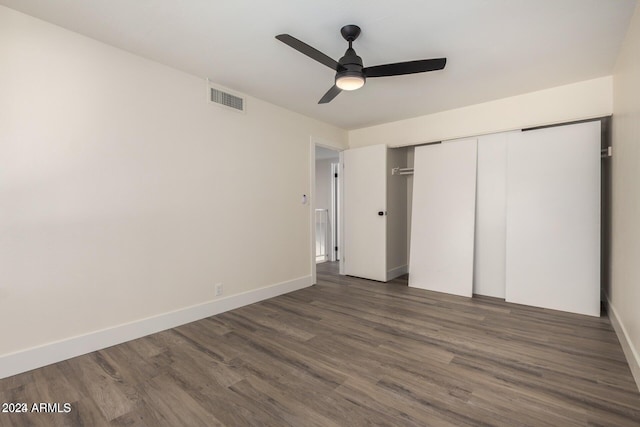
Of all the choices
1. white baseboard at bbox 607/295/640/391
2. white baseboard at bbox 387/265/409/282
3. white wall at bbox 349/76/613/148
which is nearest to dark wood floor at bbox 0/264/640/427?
white baseboard at bbox 607/295/640/391

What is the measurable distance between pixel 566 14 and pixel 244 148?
3071mm

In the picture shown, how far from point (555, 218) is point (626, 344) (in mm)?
1456

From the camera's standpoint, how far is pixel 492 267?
3.82 m

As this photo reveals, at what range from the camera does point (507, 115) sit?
3633mm

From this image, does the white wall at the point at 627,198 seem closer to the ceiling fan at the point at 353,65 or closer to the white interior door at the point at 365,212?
the ceiling fan at the point at 353,65

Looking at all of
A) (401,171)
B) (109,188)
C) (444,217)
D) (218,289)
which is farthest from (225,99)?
(444,217)

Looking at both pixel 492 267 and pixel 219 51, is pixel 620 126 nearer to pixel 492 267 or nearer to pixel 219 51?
pixel 492 267

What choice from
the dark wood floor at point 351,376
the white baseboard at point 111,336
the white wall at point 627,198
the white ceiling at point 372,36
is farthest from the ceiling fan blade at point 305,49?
the white baseboard at point 111,336

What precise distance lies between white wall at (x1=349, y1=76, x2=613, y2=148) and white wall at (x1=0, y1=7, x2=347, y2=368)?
2268 mm

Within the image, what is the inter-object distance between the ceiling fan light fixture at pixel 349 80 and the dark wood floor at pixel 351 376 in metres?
2.14

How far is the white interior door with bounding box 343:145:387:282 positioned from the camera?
4.57 m

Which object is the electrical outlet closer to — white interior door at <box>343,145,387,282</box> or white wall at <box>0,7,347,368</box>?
white wall at <box>0,7,347,368</box>

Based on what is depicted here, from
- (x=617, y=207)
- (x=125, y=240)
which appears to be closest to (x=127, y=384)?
(x=125, y=240)

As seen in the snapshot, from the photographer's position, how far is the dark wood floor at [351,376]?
5.39 ft
